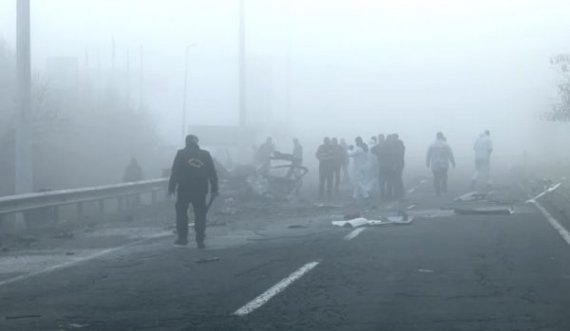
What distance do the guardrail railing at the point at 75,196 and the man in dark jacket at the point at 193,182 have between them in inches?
197

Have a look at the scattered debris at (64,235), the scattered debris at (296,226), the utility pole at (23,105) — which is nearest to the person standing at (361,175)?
the scattered debris at (296,226)

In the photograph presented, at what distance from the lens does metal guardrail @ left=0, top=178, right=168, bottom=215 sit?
2060cm

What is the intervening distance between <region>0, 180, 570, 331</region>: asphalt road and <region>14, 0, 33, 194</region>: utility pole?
253 inches

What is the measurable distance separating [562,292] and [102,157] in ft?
133

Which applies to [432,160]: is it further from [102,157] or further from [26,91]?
[102,157]

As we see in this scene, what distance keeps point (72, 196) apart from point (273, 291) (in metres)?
12.7

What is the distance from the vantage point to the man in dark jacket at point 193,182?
16578mm

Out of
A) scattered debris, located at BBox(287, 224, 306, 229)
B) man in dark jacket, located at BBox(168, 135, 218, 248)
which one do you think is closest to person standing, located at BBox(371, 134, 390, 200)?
scattered debris, located at BBox(287, 224, 306, 229)

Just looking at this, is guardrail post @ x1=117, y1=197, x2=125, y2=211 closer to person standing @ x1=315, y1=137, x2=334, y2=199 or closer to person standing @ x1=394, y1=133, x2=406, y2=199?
person standing @ x1=315, y1=137, x2=334, y2=199

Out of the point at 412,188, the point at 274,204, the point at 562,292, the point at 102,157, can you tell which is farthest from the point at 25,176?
the point at 102,157

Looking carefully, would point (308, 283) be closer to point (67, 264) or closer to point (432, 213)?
point (67, 264)

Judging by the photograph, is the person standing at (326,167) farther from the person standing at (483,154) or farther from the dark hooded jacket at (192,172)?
the dark hooded jacket at (192,172)

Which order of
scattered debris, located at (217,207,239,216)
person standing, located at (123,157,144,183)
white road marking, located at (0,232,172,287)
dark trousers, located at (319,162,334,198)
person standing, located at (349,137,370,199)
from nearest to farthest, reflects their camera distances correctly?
white road marking, located at (0,232,172,287), scattered debris, located at (217,207,239,216), person standing, located at (349,137,370,199), person standing, located at (123,157,144,183), dark trousers, located at (319,162,334,198)

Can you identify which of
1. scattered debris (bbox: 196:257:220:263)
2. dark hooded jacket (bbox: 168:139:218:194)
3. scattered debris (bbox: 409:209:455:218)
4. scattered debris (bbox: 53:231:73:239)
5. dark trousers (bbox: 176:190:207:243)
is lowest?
scattered debris (bbox: 53:231:73:239)
